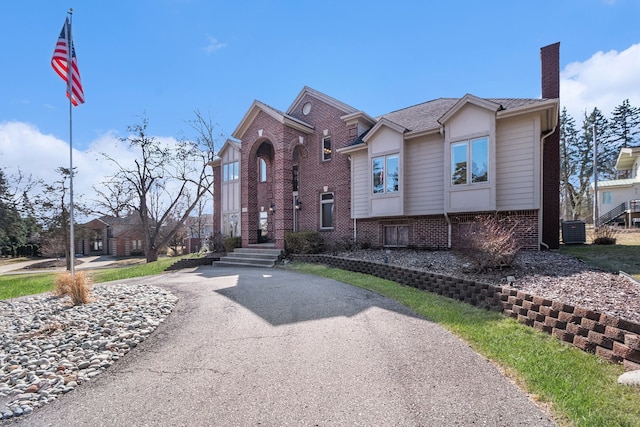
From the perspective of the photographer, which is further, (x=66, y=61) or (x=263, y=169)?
(x=263, y=169)

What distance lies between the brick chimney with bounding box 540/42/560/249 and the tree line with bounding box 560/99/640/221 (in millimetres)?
26734

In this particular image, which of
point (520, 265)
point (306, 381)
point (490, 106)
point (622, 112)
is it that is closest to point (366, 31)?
point (490, 106)

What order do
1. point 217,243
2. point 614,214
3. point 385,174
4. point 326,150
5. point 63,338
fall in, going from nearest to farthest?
point 63,338 < point 385,174 < point 326,150 < point 217,243 < point 614,214

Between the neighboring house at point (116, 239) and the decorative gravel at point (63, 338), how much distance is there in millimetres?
38195

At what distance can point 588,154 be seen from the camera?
33.4 meters

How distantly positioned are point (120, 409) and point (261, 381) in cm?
136

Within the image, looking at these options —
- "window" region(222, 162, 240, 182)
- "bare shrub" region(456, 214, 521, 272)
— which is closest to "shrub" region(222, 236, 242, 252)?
"window" region(222, 162, 240, 182)

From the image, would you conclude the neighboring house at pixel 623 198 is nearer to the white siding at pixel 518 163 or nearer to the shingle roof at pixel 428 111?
the shingle roof at pixel 428 111

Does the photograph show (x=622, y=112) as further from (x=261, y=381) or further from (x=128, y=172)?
(x=128, y=172)

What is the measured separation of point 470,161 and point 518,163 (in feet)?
4.79

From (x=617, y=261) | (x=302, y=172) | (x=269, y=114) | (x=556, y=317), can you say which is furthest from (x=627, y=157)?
(x=556, y=317)

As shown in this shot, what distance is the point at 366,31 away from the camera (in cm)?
1116

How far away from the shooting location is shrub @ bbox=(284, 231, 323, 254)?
528 inches

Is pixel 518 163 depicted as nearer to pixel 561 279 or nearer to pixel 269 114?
pixel 561 279
